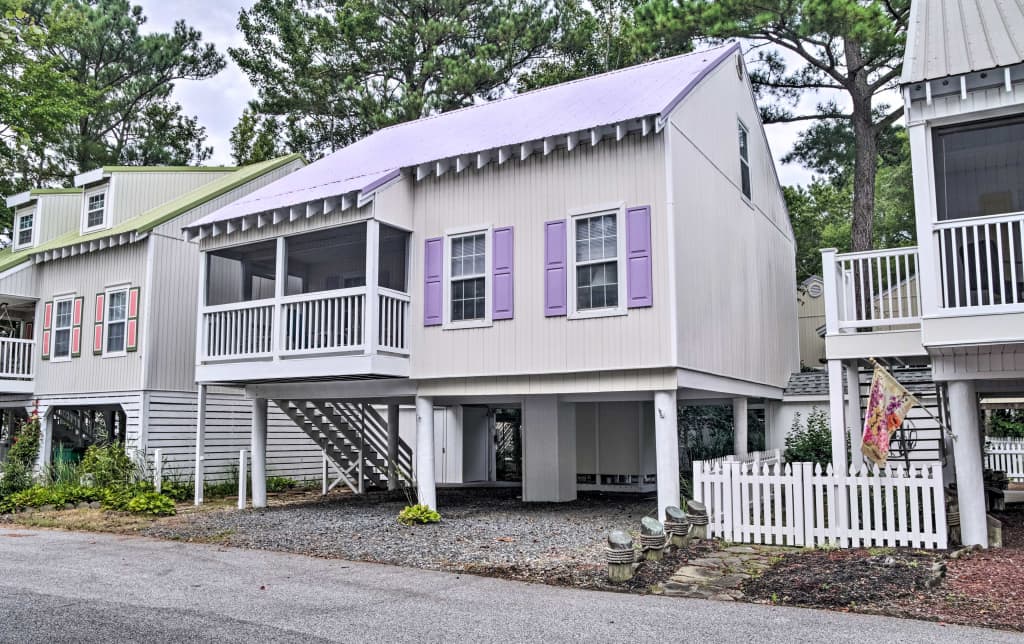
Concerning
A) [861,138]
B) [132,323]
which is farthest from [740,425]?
[132,323]

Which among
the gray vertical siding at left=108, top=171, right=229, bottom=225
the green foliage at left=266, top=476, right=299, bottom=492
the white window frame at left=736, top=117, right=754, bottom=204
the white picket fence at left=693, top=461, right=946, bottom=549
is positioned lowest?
the green foliage at left=266, top=476, right=299, bottom=492

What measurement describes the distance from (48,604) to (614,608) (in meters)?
5.07

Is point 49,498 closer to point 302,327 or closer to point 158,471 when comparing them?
point 158,471

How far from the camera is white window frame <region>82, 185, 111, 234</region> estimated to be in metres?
21.4

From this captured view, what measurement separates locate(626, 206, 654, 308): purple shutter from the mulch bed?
4.07 metres

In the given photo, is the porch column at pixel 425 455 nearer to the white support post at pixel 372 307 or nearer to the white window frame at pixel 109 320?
the white support post at pixel 372 307

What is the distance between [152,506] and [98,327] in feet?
22.8

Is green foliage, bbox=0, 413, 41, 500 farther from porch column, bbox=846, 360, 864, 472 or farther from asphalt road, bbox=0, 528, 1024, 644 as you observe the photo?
porch column, bbox=846, 360, 864, 472

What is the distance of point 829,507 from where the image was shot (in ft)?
32.4

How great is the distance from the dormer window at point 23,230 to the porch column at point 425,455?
1650cm

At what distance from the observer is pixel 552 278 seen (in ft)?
40.8

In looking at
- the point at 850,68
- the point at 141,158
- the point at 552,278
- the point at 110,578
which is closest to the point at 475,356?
the point at 552,278

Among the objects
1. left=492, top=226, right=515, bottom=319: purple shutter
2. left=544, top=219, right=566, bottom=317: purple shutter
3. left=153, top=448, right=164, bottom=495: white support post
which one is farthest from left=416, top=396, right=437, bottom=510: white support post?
left=153, top=448, right=164, bottom=495: white support post

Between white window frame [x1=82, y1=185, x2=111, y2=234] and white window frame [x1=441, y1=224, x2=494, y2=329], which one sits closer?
white window frame [x1=441, y1=224, x2=494, y2=329]
